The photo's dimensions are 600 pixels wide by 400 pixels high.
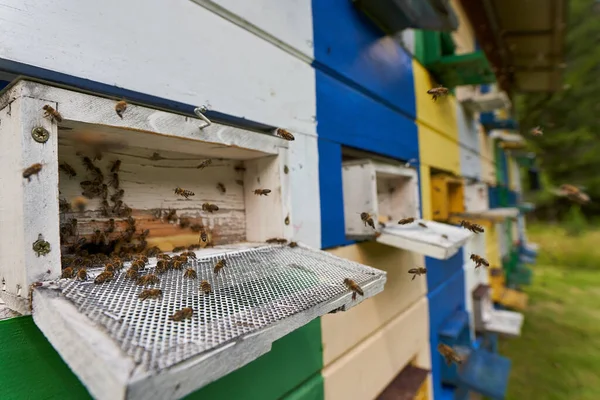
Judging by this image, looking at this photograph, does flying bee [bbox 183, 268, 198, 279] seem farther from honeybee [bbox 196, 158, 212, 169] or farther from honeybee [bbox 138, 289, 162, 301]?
honeybee [bbox 196, 158, 212, 169]

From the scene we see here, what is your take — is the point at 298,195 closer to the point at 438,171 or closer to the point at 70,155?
the point at 70,155

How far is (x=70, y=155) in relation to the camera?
1182mm

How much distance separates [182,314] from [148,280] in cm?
24

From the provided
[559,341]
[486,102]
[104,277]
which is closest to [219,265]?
[104,277]

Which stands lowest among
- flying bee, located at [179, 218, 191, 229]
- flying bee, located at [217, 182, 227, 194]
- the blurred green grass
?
the blurred green grass

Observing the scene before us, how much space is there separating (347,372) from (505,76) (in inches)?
276

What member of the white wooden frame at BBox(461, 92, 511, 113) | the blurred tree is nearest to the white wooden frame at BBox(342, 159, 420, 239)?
the white wooden frame at BBox(461, 92, 511, 113)

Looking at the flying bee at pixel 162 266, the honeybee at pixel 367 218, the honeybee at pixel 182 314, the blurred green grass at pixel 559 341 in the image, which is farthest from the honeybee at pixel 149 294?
the blurred green grass at pixel 559 341

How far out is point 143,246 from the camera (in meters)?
1.35

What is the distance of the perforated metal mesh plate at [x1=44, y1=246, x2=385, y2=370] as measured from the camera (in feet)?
2.34

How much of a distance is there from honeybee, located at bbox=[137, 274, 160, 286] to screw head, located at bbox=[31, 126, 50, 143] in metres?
0.46

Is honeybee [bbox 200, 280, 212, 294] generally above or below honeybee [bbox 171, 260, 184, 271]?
below

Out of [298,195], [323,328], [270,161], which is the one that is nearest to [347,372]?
[323,328]

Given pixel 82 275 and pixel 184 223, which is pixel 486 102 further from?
pixel 82 275
